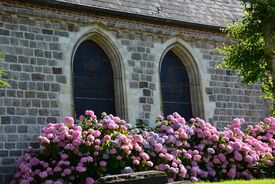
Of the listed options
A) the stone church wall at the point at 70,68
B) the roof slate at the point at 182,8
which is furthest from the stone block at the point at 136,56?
the roof slate at the point at 182,8

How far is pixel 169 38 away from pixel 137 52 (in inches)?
50.1

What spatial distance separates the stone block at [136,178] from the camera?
6.48m

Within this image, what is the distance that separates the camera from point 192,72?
45.2 feet

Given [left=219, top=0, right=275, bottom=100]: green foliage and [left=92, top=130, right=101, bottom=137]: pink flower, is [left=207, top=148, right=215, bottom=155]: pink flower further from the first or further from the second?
[left=92, top=130, right=101, bottom=137]: pink flower

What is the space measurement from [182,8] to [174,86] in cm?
248

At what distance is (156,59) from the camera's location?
13.0m

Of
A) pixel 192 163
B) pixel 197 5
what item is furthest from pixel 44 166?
pixel 197 5

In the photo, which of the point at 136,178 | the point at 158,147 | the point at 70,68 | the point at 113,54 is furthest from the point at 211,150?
the point at 136,178

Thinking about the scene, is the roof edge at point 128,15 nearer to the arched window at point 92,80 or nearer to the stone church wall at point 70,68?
the stone church wall at point 70,68

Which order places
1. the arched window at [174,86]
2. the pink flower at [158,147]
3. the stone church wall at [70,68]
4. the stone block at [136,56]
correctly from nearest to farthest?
the pink flower at [158,147] < the stone church wall at [70,68] < the stone block at [136,56] < the arched window at [174,86]

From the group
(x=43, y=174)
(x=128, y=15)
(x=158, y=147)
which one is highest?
(x=128, y=15)

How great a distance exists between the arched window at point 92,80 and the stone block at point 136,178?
16.4 ft

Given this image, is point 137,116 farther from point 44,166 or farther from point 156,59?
point 44,166

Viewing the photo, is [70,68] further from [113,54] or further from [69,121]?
[69,121]
